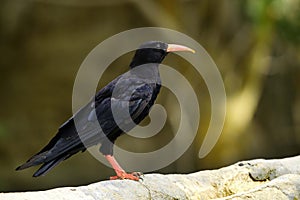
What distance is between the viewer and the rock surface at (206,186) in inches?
154

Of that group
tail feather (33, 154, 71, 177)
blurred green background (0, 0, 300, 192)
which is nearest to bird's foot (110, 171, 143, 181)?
tail feather (33, 154, 71, 177)

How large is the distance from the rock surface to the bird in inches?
6.9

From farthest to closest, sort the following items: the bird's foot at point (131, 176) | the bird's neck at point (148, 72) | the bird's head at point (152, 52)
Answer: the bird's head at point (152, 52) < the bird's neck at point (148, 72) < the bird's foot at point (131, 176)

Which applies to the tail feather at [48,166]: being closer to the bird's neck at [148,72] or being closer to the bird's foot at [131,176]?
the bird's foot at [131,176]

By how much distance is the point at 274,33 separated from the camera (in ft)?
33.3

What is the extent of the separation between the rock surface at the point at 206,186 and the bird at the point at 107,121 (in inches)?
6.9

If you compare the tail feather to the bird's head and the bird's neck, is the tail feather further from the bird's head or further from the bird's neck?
the bird's head

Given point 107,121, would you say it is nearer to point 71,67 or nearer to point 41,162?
point 41,162

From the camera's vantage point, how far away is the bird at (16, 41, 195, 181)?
451cm

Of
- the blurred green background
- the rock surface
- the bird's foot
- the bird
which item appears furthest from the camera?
the blurred green background

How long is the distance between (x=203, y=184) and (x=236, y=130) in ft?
17.1

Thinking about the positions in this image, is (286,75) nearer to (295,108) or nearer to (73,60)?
(295,108)

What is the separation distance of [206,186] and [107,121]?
2.49 ft

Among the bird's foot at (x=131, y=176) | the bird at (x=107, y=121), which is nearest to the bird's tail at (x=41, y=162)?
the bird at (x=107, y=121)
